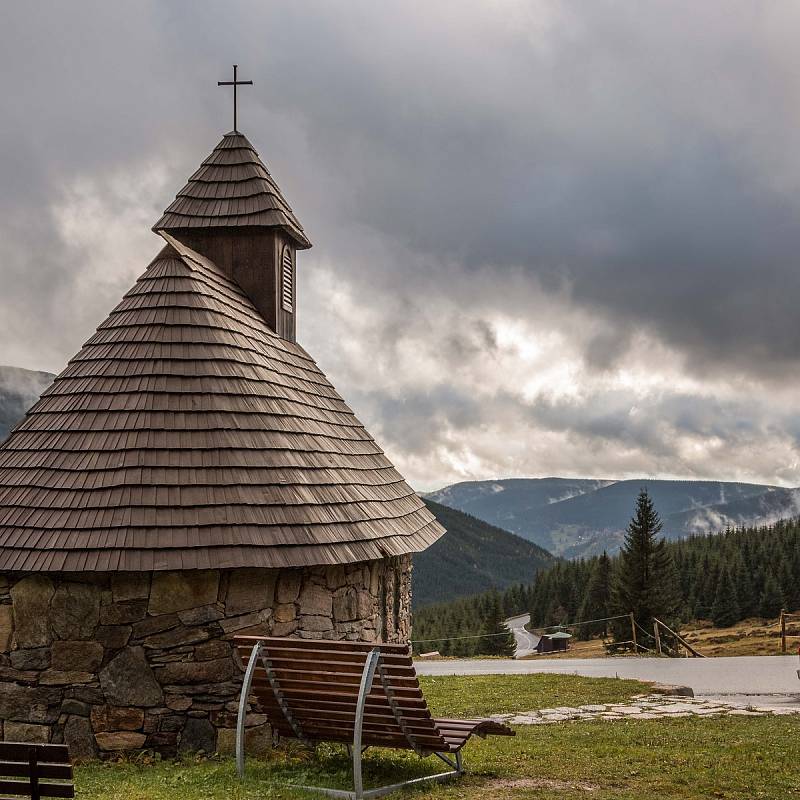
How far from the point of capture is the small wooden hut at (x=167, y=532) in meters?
8.45

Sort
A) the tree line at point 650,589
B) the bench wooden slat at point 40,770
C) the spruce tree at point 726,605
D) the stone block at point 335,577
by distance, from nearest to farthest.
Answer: the bench wooden slat at point 40,770 → the stone block at point 335,577 → the tree line at point 650,589 → the spruce tree at point 726,605

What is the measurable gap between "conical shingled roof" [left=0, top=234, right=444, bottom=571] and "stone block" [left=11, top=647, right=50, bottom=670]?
87 cm

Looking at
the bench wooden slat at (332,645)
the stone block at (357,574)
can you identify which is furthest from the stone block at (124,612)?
the stone block at (357,574)

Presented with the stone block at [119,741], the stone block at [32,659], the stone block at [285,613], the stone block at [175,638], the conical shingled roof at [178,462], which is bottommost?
the stone block at [119,741]

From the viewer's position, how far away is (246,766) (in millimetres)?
7738

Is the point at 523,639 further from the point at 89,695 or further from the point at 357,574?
the point at 89,695

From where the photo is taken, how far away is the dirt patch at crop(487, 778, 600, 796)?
22.6ft

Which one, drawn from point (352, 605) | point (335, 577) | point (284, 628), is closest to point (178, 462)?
point (284, 628)

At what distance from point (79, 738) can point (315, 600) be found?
263 cm

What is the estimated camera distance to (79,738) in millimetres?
8438

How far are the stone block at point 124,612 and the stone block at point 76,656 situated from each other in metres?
0.26

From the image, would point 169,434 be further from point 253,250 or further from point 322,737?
point 253,250

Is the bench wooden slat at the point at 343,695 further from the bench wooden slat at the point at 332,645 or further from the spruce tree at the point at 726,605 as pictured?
the spruce tree at the point at 726,605

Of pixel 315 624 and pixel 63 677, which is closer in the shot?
pixel 63 677
